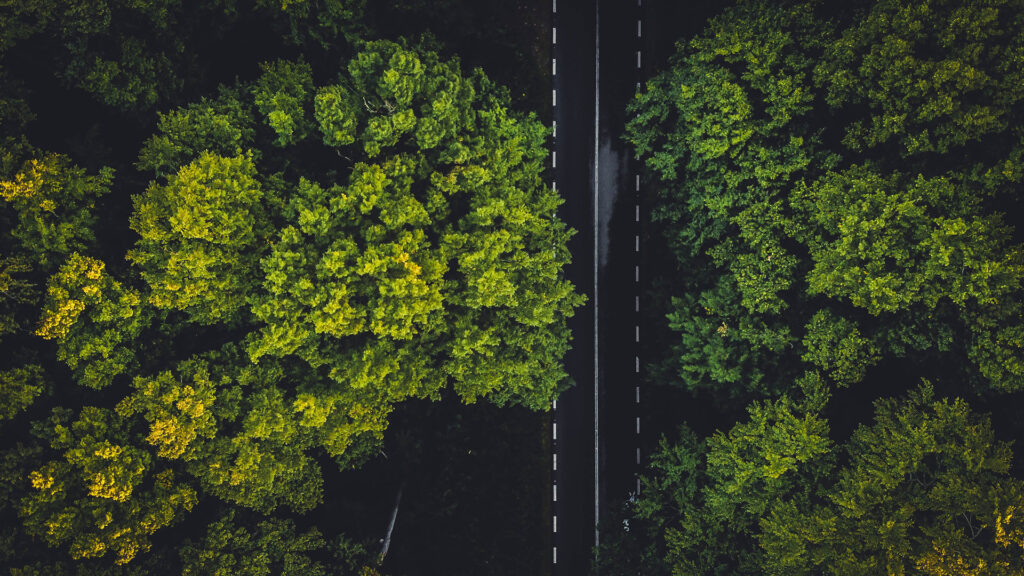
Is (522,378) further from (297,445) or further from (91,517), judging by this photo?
(91,517)

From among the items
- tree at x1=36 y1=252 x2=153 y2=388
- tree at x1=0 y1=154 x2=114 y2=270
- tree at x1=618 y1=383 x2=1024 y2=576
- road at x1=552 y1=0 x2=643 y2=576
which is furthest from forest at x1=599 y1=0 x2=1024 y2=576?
tree at x1=0 y1=154 x2=114 y2=270

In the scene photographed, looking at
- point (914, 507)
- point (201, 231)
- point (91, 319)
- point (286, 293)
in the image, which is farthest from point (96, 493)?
point (914, 507)

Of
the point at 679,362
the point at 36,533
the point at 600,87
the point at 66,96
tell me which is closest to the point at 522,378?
the point at 679,362

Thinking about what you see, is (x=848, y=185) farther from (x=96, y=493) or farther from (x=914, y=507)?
(x=96, y=493)

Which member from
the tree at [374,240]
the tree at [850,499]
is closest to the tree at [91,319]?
the tree at [374,240]

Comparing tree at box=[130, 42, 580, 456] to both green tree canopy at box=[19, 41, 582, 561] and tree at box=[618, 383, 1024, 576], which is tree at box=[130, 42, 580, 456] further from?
tree at box=[618, 383, 1024, 576]

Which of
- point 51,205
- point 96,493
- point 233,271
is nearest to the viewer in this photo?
point 96,493

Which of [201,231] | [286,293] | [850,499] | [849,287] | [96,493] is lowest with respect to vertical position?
[850,499]
